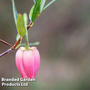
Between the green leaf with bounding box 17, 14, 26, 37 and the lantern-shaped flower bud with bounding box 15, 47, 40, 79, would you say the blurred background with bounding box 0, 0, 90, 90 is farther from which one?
the green leaf with bounding box 17, 14, 26, 37

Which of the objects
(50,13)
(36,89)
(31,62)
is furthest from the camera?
(50,13)

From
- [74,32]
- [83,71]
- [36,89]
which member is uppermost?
[74,32]

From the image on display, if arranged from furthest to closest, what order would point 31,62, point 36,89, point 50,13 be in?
point 50,13 → point 36,89 → point 31,62

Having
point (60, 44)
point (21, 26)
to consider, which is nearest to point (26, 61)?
point (21, 26)

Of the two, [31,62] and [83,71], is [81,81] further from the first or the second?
[31,62]

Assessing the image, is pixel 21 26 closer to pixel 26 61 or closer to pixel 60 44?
pixel 26 61

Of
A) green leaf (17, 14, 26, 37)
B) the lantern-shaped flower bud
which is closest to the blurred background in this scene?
the lantern-shaped flower bud

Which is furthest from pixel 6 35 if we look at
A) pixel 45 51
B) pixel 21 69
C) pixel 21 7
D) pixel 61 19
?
pixel 21 69

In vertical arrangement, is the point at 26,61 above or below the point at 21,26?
below
